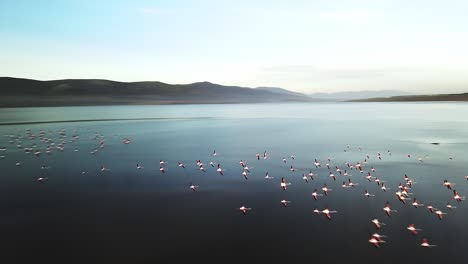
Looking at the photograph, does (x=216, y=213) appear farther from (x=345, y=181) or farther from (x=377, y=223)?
(x=345, y=181)

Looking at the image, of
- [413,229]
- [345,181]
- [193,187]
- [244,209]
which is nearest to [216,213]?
[244,209]

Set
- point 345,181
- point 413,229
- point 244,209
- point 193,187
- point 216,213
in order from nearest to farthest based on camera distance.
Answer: point 413,229, point 216,213, point 244,209, point 193,187, point 345,181

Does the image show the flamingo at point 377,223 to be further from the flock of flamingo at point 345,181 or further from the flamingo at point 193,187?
the flamingo at point 193,187

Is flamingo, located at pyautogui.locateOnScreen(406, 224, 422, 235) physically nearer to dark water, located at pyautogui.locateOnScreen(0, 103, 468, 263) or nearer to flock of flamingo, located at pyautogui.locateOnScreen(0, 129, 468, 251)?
flock of flamingo, located at pyautogui.locateOnScreen(0, 129, 468, 251)

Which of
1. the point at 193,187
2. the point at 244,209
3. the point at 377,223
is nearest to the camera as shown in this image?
the point at 377,223

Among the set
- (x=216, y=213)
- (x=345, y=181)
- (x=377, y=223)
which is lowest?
(x=345, y=181)

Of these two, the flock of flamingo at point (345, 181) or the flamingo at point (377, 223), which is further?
the flock of flamingo at point (345, 181)

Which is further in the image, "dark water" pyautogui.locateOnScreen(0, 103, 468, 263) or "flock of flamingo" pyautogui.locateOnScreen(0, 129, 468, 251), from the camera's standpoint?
"flock of flamingo" pyautogui.locateOnScreen(0, 129, 468, 251)

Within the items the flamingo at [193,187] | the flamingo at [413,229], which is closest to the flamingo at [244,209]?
the flamingo at [193,187]

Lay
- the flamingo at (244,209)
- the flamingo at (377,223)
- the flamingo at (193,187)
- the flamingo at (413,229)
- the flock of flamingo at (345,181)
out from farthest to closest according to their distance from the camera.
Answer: the flamingo at (193,187)
the flamingo at (244,209)
the flock of flamingo at (345,181)
the flamingo at (377,223)
the flamingo at (413,229)

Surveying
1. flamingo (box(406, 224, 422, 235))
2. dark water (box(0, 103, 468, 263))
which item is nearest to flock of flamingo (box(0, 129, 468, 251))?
flamingo (box(406, 224, 422, 235))

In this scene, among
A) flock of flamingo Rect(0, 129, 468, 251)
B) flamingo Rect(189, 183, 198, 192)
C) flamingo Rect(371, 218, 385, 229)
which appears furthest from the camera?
flamingo Rect(189, 183, 198, 192)

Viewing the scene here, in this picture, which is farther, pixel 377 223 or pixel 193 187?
pixel 193 187
